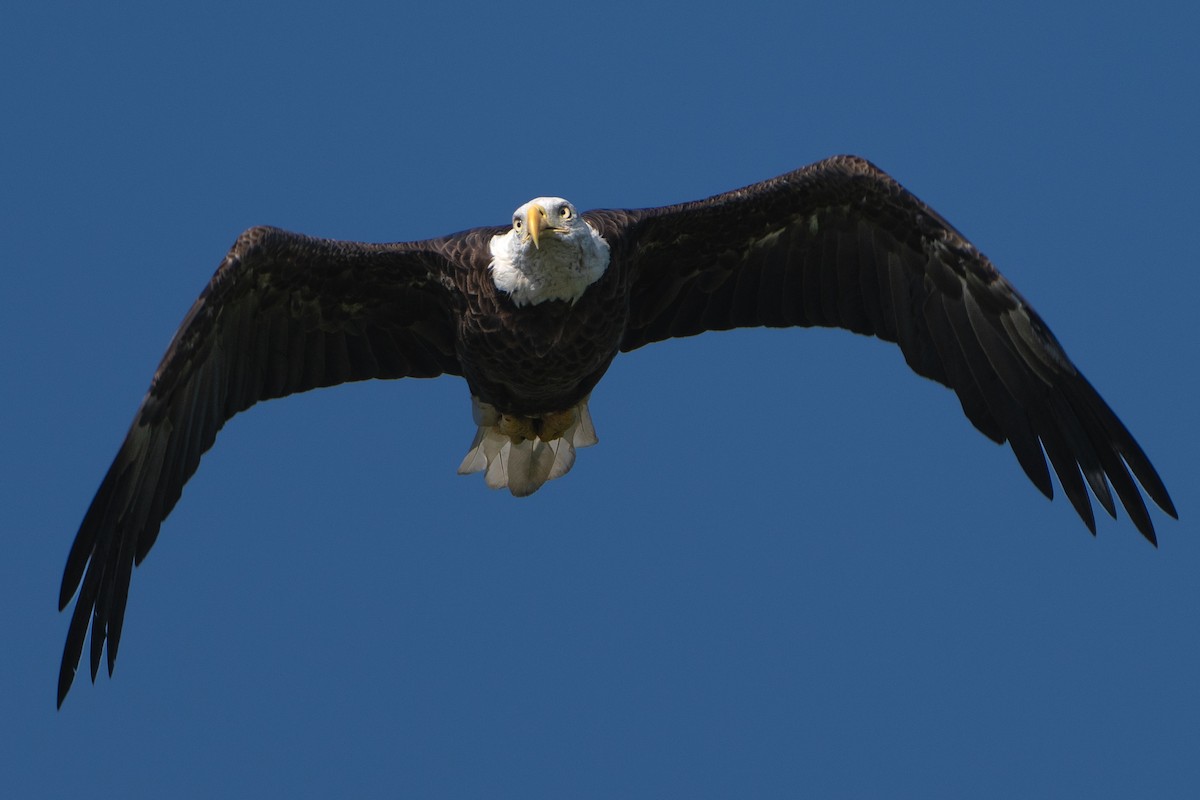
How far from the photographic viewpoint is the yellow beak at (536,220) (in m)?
11.2

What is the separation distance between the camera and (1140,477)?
11.4m

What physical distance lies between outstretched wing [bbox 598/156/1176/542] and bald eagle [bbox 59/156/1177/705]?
0.03ft

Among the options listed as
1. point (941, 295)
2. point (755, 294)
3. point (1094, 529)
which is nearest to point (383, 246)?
point (755, 294)

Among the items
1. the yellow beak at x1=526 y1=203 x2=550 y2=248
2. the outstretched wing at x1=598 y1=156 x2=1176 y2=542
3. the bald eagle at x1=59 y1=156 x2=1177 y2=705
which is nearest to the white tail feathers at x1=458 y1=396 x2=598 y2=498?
the bald eagle at x1=59 y1=156 x2=1177 y2=705

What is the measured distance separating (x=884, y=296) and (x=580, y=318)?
6.15 feet

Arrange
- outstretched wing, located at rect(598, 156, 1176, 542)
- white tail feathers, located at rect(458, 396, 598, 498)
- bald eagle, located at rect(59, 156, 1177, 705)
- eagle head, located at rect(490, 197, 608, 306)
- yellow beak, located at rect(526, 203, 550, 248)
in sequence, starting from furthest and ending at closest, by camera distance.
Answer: white tail feathers, located at rect(458, 396, 598, 498), outstretched wing, located at rect(598, 156, 1176, 542), bald eagle, located at rect(59, 156, 1177, 705), eagle head, located at rect(490, 197, 608, 306), yellow beak, located at rect(526, 203, 550, 248)

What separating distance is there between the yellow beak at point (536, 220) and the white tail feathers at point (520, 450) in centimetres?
197

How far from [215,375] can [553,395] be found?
5.97 feet

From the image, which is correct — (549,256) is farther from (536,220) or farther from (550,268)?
(536,220)

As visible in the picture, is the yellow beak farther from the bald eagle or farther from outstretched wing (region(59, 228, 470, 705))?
outstretched wing (region(59, 228, 470, 705))

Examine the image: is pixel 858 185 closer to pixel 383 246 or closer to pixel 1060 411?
pixel 1060 411

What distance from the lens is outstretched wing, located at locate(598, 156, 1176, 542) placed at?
11734 millimetres

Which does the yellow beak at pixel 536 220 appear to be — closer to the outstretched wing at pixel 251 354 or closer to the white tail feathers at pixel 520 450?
the outstretched wing at pixel 251 354

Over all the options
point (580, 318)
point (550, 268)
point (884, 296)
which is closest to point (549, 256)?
point (550, 268)
